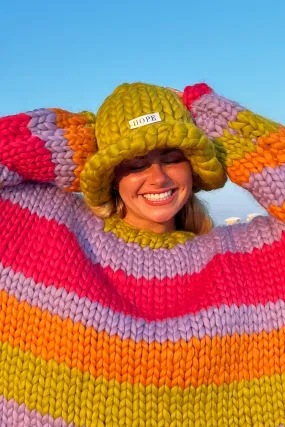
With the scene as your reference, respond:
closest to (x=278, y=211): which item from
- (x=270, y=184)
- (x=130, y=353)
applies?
(x=270, y=184)

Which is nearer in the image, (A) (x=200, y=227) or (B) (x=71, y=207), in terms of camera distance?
(B) (x=71, y=207)

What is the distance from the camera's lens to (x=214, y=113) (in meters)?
1.73

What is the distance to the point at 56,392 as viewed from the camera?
151 cm

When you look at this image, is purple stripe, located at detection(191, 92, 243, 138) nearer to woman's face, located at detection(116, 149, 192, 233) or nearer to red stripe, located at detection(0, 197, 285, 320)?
woman's face, located at detection(116, 149, 192, 233)

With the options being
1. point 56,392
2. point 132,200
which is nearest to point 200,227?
point 132,200

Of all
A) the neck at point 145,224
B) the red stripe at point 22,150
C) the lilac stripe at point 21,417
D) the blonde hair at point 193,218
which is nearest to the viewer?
the lilac stripe at point 21,417

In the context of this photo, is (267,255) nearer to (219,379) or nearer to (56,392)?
(219,379)

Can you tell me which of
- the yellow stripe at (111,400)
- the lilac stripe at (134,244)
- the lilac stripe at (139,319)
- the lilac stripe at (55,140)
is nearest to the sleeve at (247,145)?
the lilac stripe at (134,244)

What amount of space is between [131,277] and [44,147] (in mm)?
477

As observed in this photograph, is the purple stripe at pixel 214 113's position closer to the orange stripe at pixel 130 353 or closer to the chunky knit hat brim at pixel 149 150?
the chunky knit hat brim at pixel 149 150

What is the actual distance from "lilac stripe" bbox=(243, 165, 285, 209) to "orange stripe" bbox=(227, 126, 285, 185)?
0.02 m

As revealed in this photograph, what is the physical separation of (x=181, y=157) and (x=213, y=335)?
0.56 metres

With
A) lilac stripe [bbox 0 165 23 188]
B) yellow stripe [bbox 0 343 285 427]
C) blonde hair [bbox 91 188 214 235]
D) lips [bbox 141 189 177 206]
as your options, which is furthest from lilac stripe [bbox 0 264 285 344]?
blonde hair [bbox 91 188 214 235]

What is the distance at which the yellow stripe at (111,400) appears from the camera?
1498mm
